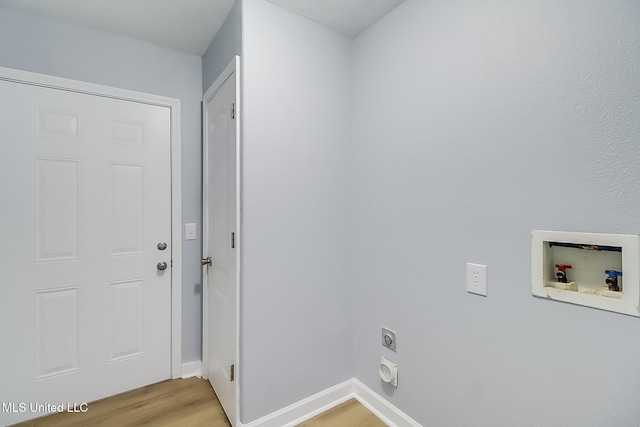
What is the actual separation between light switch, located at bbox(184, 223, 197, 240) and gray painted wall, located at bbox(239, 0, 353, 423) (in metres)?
0.80

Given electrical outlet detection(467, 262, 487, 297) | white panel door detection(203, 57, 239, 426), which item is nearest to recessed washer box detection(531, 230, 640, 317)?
electrical outlet detection(467, 262, 487, 297)

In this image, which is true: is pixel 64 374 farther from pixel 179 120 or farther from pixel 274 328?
pixel 179 120

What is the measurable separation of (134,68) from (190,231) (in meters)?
1.17

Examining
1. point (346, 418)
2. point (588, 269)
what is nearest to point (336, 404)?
point (346, 418)

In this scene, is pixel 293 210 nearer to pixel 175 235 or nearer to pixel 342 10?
pixel 175 235

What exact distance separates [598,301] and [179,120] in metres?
2.42

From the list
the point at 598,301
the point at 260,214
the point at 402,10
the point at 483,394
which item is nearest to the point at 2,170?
the point at 260,214

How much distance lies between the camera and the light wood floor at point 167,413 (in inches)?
62.8

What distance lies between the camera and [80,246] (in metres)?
1.75

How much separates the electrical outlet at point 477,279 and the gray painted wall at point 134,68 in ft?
5.94

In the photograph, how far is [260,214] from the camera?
153 centimetres

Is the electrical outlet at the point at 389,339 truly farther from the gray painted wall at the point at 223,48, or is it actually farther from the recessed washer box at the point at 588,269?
the gray painted wall at the point at 223,48

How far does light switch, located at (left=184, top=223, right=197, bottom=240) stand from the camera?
2078 millimetres

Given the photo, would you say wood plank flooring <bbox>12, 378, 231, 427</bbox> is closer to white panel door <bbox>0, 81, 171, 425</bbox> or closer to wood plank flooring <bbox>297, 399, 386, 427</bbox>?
white panel door <bbox>0, 81, 171, 425</bbox>
